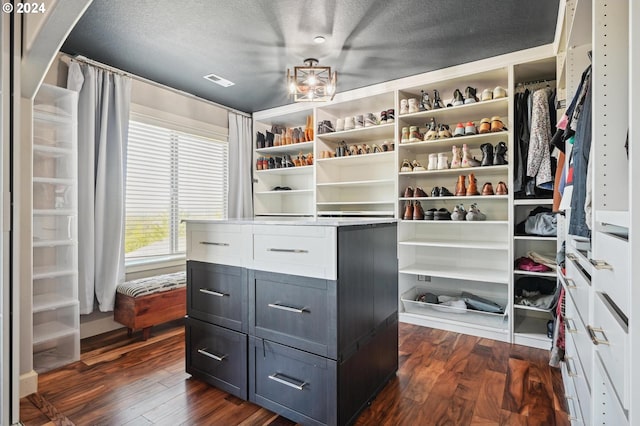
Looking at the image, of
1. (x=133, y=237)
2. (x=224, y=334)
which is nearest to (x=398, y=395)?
(x=224, y=334)

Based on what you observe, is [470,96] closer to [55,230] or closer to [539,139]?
[539,139]

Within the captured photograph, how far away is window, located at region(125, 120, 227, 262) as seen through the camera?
125 inches

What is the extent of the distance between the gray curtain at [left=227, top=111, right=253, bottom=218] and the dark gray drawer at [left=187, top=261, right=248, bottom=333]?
Answer: 6.81ft

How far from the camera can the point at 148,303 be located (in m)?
2.73

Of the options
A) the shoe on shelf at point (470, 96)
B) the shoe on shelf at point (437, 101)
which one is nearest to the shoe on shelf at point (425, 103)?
the shoe on shelf at point (437, 101)

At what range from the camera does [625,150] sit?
3.22 feet

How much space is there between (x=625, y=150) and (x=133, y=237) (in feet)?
11.6

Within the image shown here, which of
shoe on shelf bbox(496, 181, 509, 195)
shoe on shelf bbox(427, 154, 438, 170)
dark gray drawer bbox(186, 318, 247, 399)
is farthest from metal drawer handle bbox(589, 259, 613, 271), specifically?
shoe on shelf bbox(427, 154, 438, 170)

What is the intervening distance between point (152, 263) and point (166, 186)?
0.80 meters

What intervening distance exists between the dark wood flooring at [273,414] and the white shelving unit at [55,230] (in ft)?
0.71

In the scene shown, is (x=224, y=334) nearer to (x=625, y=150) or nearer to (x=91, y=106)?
(x=625, y=150)

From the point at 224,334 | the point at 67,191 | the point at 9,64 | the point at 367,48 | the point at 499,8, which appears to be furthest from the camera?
the point at 367,48

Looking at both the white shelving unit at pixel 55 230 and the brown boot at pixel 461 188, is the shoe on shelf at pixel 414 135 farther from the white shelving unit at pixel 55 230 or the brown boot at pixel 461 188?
the white shelving unit at pixel 55 230

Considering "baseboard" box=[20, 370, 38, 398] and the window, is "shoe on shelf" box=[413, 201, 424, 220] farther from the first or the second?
"baseboard" box=[20, 370, 38, 398]
